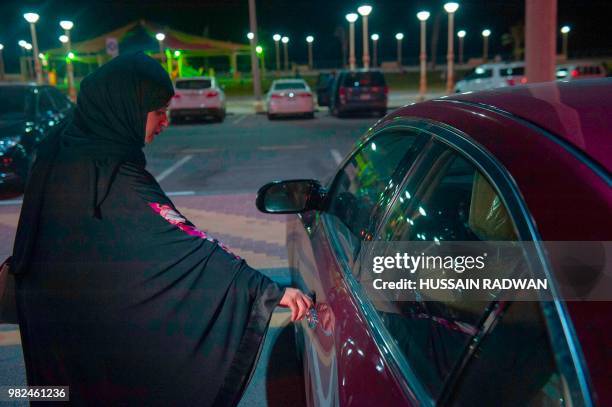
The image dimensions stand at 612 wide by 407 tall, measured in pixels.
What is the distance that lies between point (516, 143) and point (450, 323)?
473 millimetres

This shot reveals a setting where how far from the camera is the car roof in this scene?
1.26m

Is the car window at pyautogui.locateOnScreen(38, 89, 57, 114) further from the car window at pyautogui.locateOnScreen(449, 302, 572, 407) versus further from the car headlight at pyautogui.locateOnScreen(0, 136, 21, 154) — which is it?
the car window at pyautogui.locateOnScreen(449, 302, 572, 407)

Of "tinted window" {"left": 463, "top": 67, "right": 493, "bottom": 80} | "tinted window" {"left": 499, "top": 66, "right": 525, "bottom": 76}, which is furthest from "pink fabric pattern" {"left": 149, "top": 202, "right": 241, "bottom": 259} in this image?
"tinted window" {"left": 463, "top": 67, "right": 493, "bottom": 80}

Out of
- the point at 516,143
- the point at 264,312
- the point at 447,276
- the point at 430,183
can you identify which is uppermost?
the point at 516,143

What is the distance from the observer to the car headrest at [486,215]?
1515 mm

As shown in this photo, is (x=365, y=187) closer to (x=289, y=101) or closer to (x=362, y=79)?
(x=289, y=101)

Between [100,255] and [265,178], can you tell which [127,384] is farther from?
[265,178]

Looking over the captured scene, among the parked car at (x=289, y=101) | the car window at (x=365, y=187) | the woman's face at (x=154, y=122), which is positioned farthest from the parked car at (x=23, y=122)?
the parked car at (x=289, y=101)

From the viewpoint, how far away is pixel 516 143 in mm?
1394

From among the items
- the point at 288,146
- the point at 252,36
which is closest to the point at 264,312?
the point at 288,146

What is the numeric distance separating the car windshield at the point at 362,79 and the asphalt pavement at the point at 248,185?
1413 mm

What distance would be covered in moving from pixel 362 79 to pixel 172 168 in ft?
39.1

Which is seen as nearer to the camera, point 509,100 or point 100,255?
point 509,100

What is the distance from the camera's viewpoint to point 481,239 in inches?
69.5
